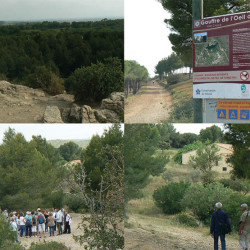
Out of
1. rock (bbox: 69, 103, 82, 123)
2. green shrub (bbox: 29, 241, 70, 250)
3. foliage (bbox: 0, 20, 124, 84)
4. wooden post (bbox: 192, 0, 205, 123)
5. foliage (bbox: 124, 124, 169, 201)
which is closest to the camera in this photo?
wooden post (bbox: 192, 0, 205, 123)

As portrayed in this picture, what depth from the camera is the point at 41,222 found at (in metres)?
14.8

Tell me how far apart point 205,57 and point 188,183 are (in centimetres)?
285

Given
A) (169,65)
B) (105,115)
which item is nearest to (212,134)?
(169,65)

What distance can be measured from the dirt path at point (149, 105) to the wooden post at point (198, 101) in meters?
1.01

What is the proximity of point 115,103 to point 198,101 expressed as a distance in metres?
2.38

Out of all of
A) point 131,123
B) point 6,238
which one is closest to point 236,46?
point 131,123

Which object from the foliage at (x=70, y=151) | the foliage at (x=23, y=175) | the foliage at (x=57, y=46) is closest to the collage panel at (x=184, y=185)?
the foliage at (x=57, y=46)

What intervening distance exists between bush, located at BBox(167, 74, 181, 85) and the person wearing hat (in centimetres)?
290

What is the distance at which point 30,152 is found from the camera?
649 inches

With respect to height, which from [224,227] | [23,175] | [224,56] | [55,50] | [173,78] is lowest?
[224,227]

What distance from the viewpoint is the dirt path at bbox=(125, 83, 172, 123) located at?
11.8 metres

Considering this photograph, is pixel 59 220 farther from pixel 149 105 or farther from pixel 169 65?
pixel 169 65

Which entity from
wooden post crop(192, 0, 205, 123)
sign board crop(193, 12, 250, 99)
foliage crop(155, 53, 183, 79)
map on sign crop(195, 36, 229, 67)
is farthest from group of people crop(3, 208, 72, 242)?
map on sign crop(195, 36, 229, 67)

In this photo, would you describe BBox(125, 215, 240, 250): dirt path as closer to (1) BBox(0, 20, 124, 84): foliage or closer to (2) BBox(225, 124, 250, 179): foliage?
(2) BBox(225, 124, 250, 179): foliage
